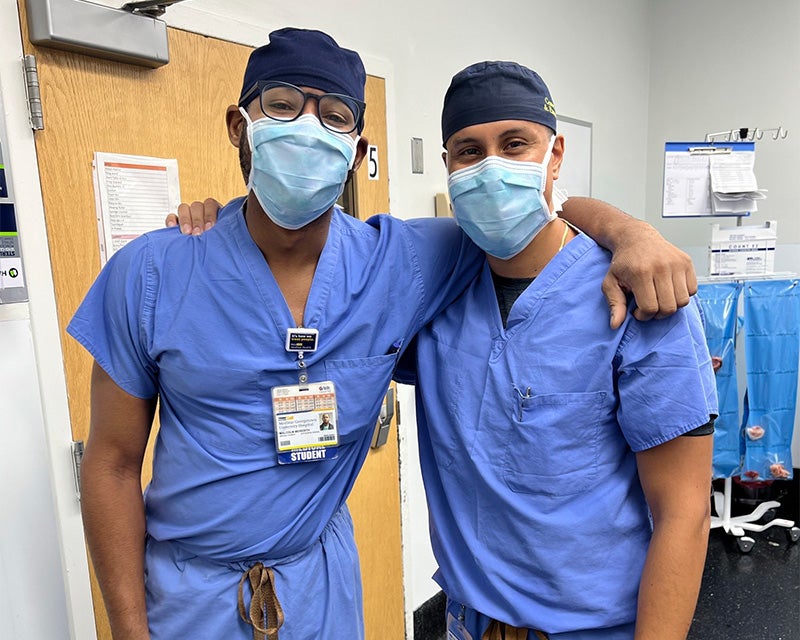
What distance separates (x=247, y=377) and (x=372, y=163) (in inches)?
46.5

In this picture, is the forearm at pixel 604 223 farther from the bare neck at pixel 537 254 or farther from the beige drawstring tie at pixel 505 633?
the beige drawstring tie at pixel 505 633

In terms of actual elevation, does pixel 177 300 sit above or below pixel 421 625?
above

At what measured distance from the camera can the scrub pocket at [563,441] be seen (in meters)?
0.92

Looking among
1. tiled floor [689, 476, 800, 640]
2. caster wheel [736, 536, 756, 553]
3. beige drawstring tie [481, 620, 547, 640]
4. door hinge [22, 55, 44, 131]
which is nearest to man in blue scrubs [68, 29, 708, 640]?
beige drawstring tie [481, 620, 547, 640]

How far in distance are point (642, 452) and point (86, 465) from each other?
826 millimetres

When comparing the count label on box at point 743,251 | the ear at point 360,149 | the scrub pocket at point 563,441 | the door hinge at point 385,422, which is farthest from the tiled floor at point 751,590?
the ear at point 360,149

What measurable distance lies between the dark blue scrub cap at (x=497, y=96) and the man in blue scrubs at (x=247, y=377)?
162 mm

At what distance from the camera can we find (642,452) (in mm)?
904

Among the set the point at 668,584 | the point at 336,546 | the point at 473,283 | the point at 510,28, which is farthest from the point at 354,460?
the point at 510,28

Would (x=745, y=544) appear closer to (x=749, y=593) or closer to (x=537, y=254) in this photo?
(x=749, y=593)

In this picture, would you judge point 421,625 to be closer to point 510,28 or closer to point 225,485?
point 225,485

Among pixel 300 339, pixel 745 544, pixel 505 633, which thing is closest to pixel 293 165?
pixel 300 339

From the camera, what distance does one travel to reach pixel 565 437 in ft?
3.02

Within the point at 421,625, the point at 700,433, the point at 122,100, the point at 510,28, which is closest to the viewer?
the point at 700,433
